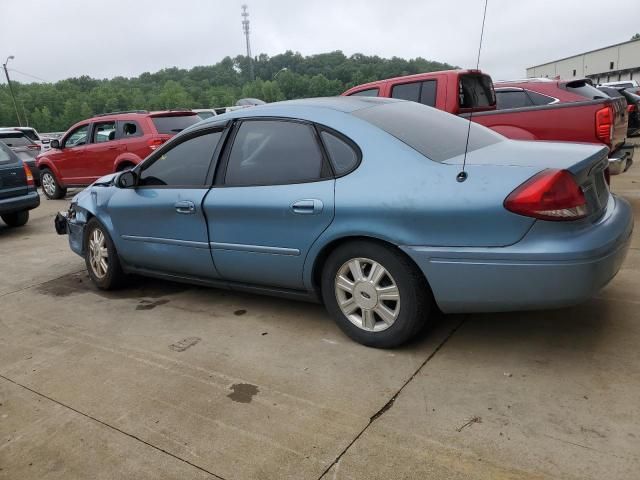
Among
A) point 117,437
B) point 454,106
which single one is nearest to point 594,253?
point 117,437

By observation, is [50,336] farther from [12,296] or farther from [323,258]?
[323,258]

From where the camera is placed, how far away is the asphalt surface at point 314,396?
2340mm

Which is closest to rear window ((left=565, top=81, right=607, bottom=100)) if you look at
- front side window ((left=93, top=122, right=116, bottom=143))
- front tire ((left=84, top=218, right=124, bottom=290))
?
front tire ((left=84, top=218, right=124, bottom=290))

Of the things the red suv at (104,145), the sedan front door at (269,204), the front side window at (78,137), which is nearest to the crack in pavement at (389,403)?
→ the sedan front door at (269,204)

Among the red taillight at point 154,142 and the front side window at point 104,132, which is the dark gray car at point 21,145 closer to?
the front side window at point 104,132

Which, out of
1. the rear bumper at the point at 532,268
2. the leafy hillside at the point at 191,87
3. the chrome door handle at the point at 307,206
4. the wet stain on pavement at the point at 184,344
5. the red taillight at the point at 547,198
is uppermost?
the red taillight at the point at 547,198

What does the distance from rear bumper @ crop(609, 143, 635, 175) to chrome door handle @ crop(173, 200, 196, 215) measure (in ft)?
13.4

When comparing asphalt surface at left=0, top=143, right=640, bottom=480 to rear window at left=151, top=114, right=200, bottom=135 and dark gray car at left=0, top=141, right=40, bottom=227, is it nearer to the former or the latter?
dark gray car at left=0, top=141, right=40, bottom=227

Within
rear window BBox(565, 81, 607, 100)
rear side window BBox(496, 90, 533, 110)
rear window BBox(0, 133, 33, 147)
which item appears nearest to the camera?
rear window BBox(565, 81, 607, 100)

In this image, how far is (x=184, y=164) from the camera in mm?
4164

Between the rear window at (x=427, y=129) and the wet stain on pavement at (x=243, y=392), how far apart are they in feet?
5.32

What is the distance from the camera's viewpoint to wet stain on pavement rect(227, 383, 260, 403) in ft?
9.56

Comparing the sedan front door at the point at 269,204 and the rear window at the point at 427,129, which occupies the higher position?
the rear window at the point at 427,129

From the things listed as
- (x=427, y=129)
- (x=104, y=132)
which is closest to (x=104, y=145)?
(x=104, y=132)
